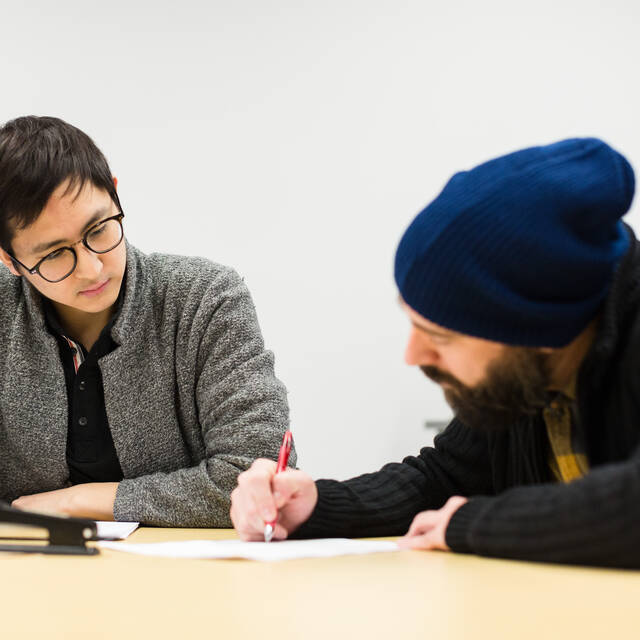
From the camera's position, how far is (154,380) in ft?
5.77

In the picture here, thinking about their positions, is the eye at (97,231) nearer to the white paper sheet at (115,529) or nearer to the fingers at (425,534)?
the white paper sheet at (115,529)

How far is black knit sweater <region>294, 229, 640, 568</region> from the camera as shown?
0.82m

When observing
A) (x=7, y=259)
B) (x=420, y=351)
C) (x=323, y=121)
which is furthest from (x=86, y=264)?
(x=323, y=121)

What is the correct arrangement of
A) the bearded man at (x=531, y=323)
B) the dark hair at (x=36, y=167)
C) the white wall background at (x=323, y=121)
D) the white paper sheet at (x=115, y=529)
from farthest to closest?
1. the white wall background at (x=323, y=121)
2. the dark hair at (x=36, y=167)
3. the white paper sheet at (x=115, y=529)
4. the bearded man at (x=531, y=323)

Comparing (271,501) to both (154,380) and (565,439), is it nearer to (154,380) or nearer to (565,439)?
(565,439)

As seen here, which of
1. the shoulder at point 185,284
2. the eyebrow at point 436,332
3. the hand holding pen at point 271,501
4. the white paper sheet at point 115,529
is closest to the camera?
the eyebrow at point 436,332

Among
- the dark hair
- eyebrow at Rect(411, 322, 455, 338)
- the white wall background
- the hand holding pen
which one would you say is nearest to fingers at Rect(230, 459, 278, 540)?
the hand holding pen

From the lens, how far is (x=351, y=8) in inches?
112

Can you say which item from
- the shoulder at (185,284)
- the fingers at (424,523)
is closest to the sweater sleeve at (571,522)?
the fingers at (424,523)

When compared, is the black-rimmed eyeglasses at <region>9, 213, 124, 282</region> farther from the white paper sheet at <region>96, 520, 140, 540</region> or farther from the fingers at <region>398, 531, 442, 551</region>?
the fingers at <region>398, 531, 442, 551</region>

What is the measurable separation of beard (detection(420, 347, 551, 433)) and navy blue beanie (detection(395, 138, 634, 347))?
44 millimetres

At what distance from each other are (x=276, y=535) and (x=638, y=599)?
0.62 metres

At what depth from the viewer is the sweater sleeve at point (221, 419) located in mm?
1569

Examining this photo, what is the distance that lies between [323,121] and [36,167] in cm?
150
